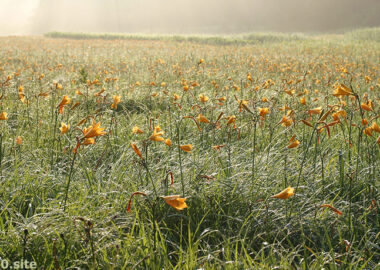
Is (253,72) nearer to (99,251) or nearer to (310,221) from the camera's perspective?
(310,221)

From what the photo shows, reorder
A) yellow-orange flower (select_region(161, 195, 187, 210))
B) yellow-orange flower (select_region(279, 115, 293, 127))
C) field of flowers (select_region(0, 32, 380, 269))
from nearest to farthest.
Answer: yellow-orange flower (select_region(161, 195, 187, 210))
field of flowers (select_region(0, 32, 380, 269))
yellow-orange flower (select_region(279, 115, 293, 127))

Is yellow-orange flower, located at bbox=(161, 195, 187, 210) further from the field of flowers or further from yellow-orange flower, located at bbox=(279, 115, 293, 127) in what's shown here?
yellow-orange flower, located at bbox=(279, 115, 293, 127)

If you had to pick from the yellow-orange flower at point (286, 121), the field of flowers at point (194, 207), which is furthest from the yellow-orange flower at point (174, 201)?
the yellow-orange flower at point (286, 121)

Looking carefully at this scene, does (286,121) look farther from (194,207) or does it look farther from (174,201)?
(174,201)

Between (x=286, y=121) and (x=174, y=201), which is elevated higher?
(x=286, y=121)

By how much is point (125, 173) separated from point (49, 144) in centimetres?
99

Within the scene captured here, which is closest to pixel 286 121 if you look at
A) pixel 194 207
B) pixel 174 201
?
pixel 194 207

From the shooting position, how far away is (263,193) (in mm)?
2098

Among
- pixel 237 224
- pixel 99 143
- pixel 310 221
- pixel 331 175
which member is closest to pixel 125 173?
pixel 99 143

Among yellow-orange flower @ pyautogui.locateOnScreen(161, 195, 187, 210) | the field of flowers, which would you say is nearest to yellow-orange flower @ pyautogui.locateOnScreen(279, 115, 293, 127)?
the field of flowers

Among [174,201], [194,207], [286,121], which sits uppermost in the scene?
[286,121]

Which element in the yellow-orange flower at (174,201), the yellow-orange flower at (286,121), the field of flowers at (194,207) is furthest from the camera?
the yellow-orange flower at (286,121)

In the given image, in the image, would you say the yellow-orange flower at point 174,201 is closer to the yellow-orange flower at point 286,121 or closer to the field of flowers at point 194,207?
the field of flowers at point 194,207

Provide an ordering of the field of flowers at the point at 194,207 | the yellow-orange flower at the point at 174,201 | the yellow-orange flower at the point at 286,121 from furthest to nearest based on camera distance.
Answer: the yellow-orange flower at the point at 286,121 → the field of flowers at the point at 194,207 → the yellow-orange flower at the point at 174,201
